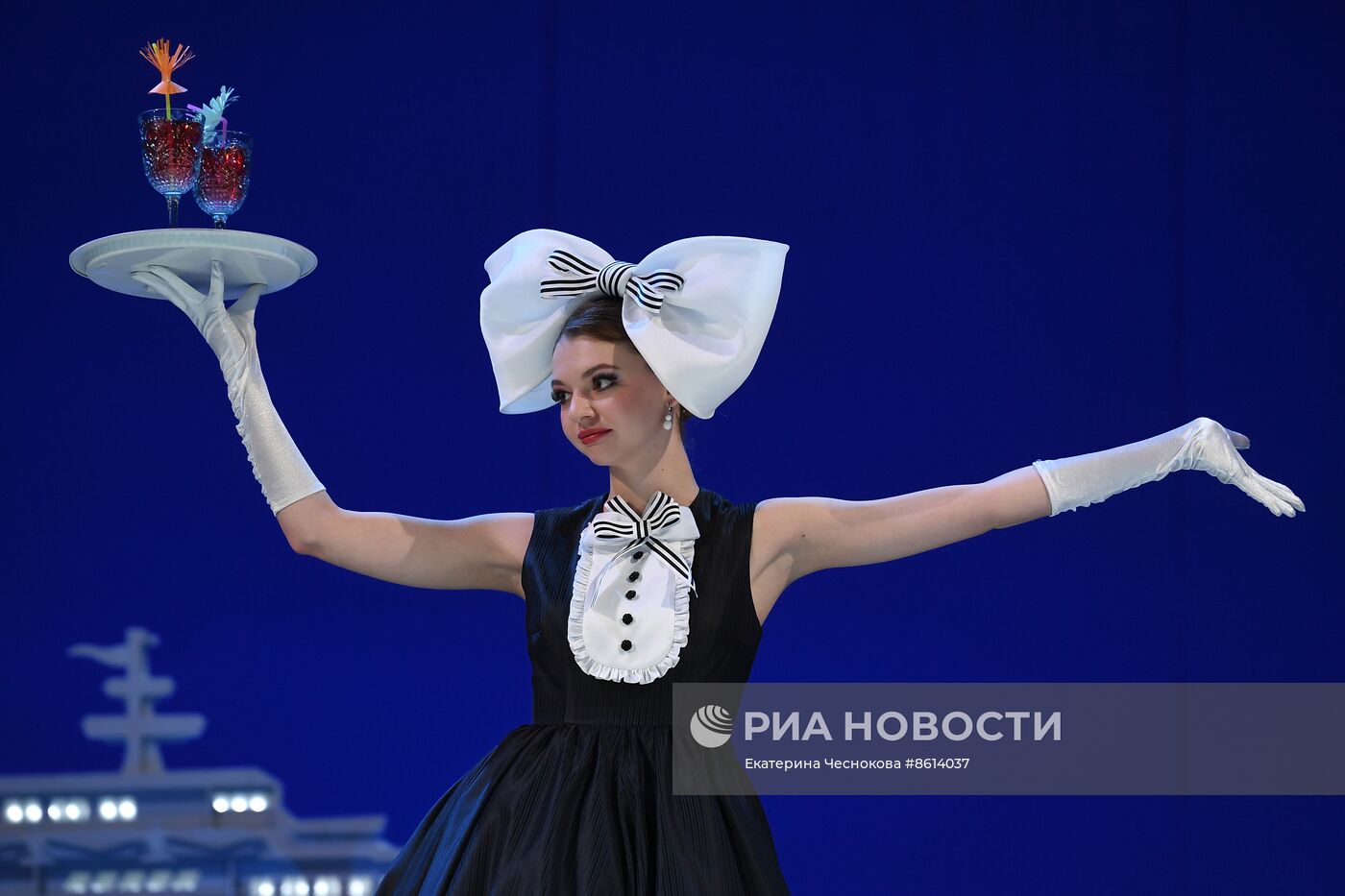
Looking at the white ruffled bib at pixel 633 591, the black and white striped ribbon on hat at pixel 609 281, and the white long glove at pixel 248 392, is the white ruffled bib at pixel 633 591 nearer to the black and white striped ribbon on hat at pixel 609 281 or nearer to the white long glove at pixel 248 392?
the black and white striped ribbon on hat at pixel 609 281

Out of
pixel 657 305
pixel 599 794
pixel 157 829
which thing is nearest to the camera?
pixel 599 794

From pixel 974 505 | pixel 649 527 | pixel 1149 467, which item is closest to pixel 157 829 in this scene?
pixel 649 527

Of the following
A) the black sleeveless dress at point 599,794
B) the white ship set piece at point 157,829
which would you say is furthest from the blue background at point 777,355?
the black sleeveless dress at point 599,794

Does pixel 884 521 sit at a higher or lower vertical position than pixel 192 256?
lower

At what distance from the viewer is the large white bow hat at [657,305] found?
79.9 inches

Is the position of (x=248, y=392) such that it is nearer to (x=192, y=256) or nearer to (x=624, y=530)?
(x=192, y=256)

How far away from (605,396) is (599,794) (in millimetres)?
537

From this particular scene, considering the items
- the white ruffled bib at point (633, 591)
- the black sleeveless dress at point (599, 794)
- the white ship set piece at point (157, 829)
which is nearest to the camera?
the black sleeveless dress at point (599, 794)

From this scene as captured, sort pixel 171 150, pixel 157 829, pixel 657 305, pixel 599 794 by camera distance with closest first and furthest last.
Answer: pixel 599 794 → pixel 657 305 → pixel 171 150 → pixel 157 829

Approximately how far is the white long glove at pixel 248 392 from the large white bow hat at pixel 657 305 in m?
Answer: 0.31

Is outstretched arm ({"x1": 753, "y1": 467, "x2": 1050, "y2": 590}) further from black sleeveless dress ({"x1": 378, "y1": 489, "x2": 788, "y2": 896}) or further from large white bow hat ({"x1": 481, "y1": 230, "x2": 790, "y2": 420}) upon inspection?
large white bow hat ({"x1": 481, "y1": 230, "x2": 790, "y2": 420})

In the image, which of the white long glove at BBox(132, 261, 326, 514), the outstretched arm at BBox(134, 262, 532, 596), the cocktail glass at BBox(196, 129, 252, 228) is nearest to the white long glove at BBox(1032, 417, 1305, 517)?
the outstretched arm at BBox(134, 262, 532, 596)

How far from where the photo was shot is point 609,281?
2.08m

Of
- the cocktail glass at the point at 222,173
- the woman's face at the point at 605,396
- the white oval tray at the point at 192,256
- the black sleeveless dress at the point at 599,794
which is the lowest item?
the black sleeveless dress at the point at 599,794
